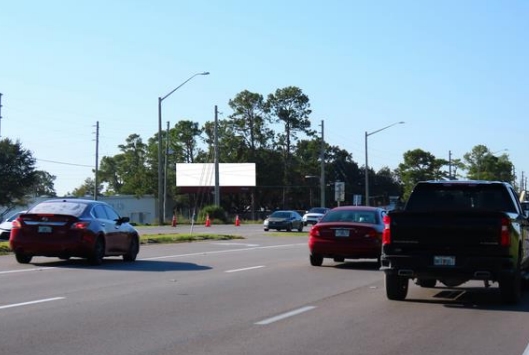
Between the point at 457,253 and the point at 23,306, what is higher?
the point at 457,253

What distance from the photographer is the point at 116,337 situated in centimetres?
898

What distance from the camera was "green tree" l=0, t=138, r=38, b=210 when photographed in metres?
63.8

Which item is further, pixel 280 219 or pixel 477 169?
→ pixel 477 169

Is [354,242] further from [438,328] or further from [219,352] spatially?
[219,352]

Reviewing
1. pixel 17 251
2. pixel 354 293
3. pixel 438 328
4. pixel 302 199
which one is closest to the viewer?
pixel 438 328

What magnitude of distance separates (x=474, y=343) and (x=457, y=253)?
3.01m

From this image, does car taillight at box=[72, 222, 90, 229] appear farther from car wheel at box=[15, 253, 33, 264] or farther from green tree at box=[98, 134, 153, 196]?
green tree at box=[98, 134, 153, 196]

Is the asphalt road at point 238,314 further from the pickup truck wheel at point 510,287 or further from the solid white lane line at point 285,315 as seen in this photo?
the pickup truck wheel at point 510,287

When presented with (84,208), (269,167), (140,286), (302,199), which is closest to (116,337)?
(140,286)

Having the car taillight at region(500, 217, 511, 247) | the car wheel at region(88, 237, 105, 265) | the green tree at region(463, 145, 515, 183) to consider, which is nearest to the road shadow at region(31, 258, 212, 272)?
the car wheel at region(88, 237, 105, 265)

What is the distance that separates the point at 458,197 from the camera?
547 inches

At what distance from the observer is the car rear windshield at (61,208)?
18.2 m

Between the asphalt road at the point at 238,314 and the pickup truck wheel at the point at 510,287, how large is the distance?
0.56ft

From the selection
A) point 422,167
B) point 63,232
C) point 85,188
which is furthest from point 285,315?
point 85,188
